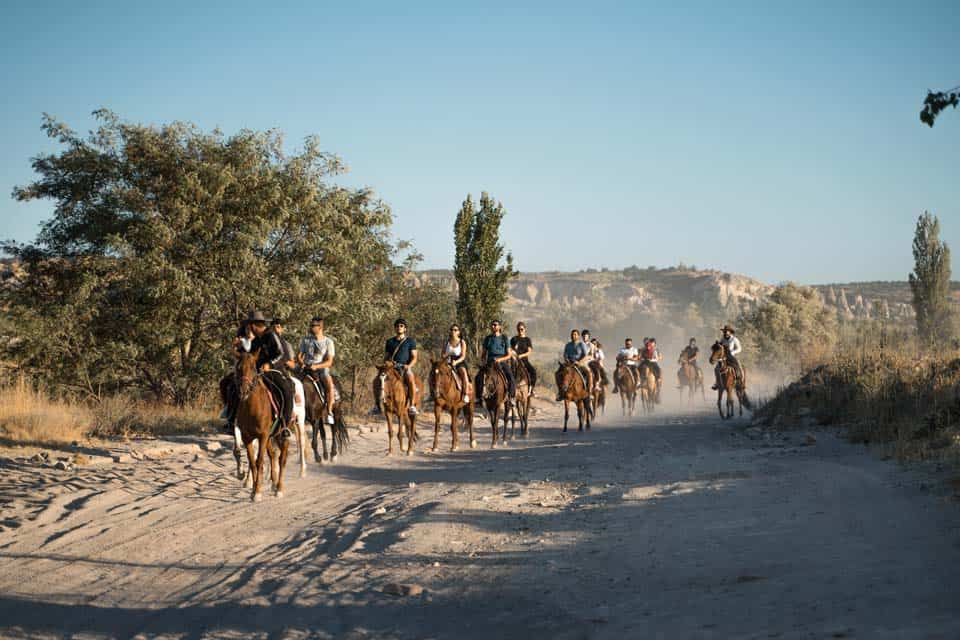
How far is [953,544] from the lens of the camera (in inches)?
262

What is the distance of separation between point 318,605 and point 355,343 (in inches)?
683

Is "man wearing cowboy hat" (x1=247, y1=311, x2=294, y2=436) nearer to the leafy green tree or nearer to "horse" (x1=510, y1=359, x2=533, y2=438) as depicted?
"horse" (x1=510, y1=359, x2=533, y2=438)

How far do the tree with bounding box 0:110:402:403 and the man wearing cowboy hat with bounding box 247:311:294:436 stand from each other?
823 cm

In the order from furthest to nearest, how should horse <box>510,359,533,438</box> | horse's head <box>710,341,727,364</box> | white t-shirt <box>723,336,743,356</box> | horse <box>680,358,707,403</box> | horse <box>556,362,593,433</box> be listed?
horse <box>680,358,707,403</box>
white t-shirt <box>723,336,743,356</box>
horse's head <box>710,341,727,364</box>
horse <box>556,362,593,433</box>
horse <box>510,359,533,438</box>

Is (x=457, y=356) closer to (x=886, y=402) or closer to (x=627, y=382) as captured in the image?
(x=886, y=402)

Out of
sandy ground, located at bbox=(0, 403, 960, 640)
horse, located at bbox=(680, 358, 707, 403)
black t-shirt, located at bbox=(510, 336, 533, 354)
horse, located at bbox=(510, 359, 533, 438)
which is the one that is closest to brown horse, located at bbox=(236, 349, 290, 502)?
sandy ground, located at bbox=(0, 403, 960, 640)

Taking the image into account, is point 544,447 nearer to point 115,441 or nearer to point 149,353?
point 115,441

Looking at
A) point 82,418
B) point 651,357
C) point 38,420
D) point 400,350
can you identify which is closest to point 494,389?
point 400,350

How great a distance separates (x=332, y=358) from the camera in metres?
15.2

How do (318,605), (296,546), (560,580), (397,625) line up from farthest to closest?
(296,546), (560,580), (318,605), (397,625)

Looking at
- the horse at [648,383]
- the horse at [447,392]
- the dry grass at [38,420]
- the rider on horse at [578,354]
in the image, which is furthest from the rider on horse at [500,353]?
the horse at [648,383]

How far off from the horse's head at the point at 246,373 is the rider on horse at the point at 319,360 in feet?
10.9

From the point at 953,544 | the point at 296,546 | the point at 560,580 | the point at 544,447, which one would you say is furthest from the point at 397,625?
the point at 544,447

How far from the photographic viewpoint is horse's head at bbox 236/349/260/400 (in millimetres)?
11055
